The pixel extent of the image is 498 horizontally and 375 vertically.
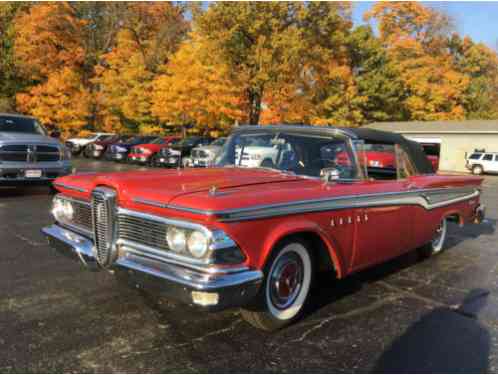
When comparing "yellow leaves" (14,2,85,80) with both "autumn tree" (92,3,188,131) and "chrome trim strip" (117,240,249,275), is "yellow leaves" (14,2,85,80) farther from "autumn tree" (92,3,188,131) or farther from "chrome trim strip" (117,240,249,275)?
"chrome trim strip" (117,240,249,275)

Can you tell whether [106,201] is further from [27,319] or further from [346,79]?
[346,79]

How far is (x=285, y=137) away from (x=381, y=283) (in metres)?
1.91

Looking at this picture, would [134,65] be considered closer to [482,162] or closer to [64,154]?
[64,154]

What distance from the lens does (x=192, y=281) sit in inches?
113

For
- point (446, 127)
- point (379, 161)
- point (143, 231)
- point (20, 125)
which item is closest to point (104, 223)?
point (143, 231)

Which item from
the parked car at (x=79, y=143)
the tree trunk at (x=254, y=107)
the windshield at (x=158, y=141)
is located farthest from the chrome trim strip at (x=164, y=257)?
the parked car at (x=79, y=143)

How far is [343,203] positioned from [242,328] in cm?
136

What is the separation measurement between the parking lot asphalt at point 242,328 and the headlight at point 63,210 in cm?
69

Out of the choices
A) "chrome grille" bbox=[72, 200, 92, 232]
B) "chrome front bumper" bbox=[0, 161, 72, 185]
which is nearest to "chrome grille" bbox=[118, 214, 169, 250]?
"chrome grille" bbox=[72, 200, 92, 232]

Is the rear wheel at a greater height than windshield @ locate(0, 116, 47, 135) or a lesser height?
lesser

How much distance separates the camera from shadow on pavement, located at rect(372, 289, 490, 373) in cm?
300

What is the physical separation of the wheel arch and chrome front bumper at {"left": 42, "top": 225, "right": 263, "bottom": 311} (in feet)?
0.91

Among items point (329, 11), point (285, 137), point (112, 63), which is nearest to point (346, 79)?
point (329, 11)

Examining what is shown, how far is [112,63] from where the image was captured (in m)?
33.8
